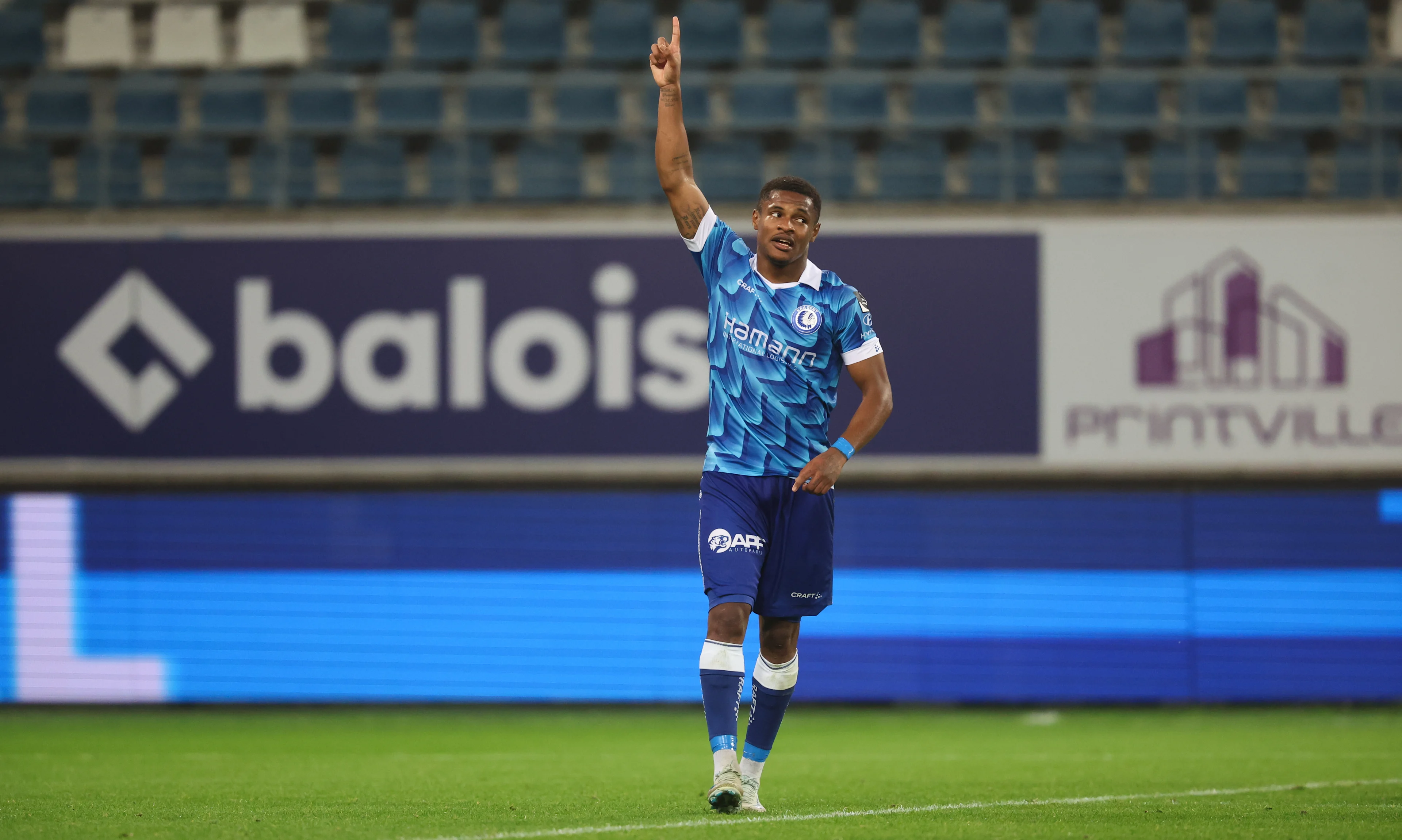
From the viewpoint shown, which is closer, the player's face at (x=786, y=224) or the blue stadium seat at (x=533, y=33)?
the player's face at (x=786, y=224)

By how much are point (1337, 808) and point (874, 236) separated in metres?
6.18

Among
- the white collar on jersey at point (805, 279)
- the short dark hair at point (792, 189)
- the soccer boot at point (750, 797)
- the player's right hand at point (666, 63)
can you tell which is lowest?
the soccer boot at point (750, 797)

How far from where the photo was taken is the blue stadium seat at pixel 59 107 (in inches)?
502

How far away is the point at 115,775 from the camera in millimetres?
6676

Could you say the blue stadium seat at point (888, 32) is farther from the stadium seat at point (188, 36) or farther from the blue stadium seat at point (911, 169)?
the stadium seat at point (188, 36)

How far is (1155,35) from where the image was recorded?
13328mm

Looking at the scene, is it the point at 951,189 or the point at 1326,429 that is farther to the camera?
the point at 951,189

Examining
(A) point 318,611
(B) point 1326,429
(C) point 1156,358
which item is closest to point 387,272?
(A) point 318,611

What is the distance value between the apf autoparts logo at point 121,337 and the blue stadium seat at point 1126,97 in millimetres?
7202

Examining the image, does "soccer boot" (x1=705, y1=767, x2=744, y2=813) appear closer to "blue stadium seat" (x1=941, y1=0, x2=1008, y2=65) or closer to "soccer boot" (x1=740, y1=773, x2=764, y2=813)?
"soccer boot" (x1=740, y1=773, x2=764, y2=813)

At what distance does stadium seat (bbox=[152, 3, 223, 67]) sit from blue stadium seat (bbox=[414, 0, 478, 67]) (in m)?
1.69

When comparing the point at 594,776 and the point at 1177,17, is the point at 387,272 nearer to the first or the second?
the point at 594,776

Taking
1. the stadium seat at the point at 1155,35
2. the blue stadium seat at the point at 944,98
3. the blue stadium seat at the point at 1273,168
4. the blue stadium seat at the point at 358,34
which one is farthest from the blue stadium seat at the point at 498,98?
the blue stadium seat at the point at 1273,168

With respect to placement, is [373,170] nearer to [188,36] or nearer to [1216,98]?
[188,36]
